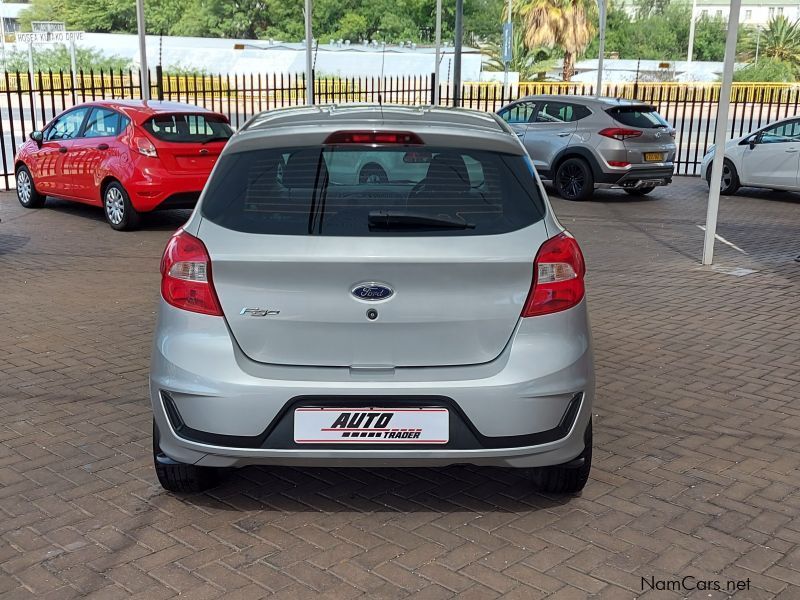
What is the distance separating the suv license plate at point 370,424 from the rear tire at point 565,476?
2.58 feet

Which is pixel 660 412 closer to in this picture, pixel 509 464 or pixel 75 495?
pixel 509 464

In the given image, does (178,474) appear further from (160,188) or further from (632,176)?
(632,176)

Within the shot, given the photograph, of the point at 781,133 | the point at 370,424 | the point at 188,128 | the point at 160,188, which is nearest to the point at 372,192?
the point at 370,424

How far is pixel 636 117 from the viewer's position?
1443cm

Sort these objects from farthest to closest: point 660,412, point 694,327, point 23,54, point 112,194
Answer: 1. point 23,54
2. point 112,194
3. point 694,327
4. point 660,412

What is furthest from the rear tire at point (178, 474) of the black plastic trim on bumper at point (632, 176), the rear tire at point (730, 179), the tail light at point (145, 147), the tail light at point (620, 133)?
the rear tire at point (730, 179)

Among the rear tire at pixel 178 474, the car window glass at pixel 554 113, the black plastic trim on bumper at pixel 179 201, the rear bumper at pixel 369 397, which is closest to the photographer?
the rear bumper at pixel 369 397

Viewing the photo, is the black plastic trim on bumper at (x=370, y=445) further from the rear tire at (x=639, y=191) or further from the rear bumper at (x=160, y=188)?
the rear tire at (x=639, y=191)

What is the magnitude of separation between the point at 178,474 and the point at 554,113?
12.6 meters

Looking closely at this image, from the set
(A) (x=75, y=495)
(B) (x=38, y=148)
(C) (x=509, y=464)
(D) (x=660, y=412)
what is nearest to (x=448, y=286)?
(C) (x=509, y=464)

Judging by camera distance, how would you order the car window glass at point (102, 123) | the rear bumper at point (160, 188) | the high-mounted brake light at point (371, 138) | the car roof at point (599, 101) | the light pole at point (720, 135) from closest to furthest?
the high-mounted brake light at point (371, 138)
the light pole at point (720, 135)
the rear bumper at point (160, 188)
the car window glass at point (102, 123)
the car roof at point (599, 101)

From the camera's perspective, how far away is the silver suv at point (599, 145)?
46.3 ft

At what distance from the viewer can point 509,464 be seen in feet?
11.3

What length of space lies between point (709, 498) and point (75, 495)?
9.25 feet
